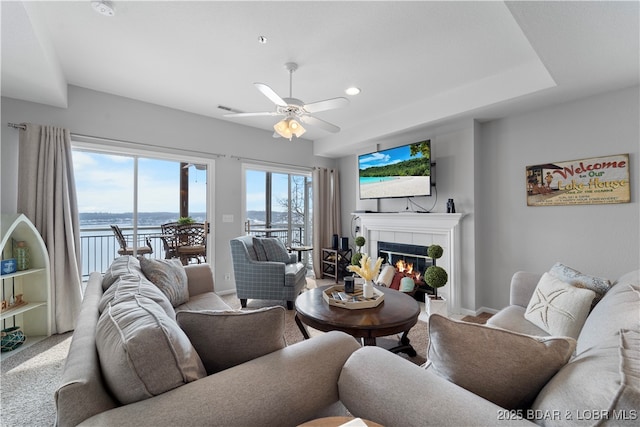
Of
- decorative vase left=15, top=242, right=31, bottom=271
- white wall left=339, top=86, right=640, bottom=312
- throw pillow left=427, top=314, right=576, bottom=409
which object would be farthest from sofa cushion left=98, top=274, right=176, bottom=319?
white wall left=339, top=86, right=640, bottom=312

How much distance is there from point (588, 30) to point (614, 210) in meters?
1.74

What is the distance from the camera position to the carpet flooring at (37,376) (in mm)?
1679

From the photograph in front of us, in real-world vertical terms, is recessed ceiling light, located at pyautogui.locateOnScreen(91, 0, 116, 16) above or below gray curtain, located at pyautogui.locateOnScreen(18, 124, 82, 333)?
above

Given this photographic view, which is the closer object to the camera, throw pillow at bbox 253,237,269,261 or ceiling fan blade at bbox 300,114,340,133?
ceiling fan blade at bbox 300,114,340,133

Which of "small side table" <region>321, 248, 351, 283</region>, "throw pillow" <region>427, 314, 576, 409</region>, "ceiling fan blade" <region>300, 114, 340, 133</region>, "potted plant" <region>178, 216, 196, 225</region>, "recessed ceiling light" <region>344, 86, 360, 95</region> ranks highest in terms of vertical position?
"recessed ceiling light" <region>344, 86, 360, 95</region>

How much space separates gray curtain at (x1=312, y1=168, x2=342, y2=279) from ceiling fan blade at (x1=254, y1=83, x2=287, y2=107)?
2760 mm

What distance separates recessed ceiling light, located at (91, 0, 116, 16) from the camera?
1802 millimetres

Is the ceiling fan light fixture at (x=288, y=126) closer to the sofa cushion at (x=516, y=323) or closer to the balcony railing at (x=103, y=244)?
the sofa cushion at (x=516, y=323)

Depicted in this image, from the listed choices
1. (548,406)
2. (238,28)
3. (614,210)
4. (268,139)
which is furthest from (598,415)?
(268,139)

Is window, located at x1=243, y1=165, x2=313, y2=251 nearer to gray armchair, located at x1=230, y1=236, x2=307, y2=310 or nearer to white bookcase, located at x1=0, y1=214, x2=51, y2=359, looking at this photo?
gray armchair, located at x1=230, y1=236, x2=307, y2=310

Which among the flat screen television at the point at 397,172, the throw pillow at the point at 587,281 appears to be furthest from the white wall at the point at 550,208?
the throw pillow at the point at 587,281

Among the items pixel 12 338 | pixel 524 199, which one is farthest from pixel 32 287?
pixel 524 199

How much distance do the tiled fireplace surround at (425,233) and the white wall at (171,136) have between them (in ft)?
5.54

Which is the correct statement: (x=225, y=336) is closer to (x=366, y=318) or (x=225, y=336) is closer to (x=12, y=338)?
(x=366, y=318)
